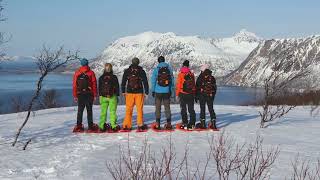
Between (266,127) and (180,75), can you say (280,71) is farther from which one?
(180,75)

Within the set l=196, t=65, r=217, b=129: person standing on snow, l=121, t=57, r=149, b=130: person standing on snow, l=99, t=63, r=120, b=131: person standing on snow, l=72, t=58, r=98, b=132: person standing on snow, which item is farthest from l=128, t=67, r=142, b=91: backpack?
l=196, t=65, r=217, b=129: person standing on snow

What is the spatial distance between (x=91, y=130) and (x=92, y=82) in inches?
46.6

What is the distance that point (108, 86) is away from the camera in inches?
460

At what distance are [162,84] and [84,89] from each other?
1.94 m

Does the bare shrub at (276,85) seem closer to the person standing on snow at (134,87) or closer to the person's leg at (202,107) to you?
the person's leg at (202,107)

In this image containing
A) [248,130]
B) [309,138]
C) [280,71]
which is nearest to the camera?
[309,138]

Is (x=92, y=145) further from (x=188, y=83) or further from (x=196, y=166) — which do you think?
(x=188, y=83)

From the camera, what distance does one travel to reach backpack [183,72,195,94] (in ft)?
38.9

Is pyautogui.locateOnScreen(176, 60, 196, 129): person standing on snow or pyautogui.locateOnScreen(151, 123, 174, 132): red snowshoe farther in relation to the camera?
pyautogui.locateOnScreen(176, 60, 196, 129): person standing on snow

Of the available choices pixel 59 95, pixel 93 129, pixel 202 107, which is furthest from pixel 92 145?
pixel 59 95

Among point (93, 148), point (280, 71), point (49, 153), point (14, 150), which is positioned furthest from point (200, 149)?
point (280, 71)

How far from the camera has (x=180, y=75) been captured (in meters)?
11.9

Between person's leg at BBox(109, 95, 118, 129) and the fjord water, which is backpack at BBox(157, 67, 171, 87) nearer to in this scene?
person's leg at BBox(109, 95, 118, 129)

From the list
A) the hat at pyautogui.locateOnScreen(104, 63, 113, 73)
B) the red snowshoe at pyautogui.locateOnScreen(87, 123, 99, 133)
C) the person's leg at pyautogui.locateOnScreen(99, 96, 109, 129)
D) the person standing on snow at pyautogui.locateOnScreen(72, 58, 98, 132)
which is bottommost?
the red snowshoe at pyautogui.locateOnScreen(87, 123, 99, 133)
